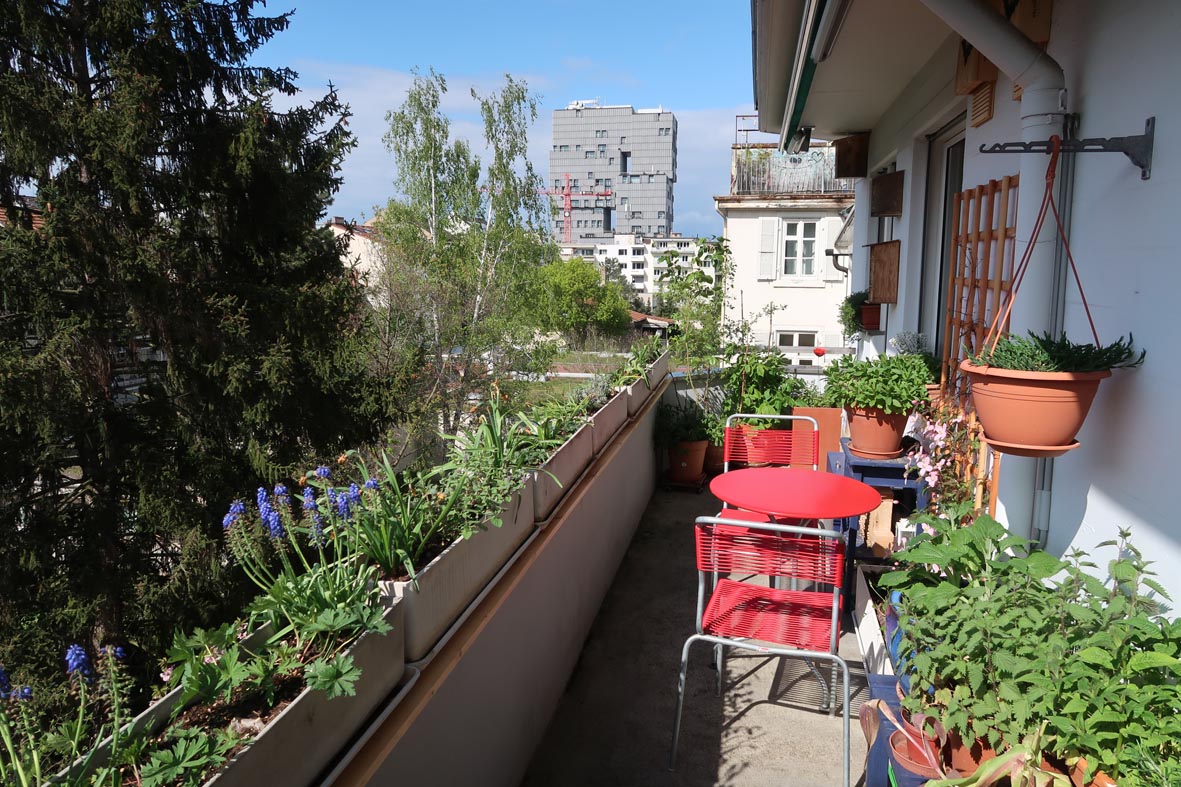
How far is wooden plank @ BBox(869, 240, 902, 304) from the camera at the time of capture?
192 inches

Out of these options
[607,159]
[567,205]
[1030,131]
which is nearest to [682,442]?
[1030,131]

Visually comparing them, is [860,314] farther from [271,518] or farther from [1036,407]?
[271,518]

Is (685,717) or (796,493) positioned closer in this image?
Result: (685,717)

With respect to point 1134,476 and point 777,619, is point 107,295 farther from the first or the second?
point 1134,476

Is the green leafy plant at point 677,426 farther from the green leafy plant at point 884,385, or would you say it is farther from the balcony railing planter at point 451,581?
the balcony railing planter at point 451,581

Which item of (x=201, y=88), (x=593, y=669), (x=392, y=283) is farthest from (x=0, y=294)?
(x=392, y=283)

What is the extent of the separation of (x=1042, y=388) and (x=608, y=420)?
7.65 feet

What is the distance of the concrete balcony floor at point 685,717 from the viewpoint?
2.53 m

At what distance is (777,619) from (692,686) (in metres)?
0.67

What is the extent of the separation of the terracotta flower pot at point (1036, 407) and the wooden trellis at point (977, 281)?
54cm

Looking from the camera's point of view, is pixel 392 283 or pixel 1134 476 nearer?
pixel 1134 476

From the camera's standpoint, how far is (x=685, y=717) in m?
2.85

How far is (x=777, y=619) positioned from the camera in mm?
2594

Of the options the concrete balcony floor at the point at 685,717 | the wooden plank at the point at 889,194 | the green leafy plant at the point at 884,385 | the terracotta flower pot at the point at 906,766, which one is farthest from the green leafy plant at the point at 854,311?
the terracotta flower pot at the point at 906,766
